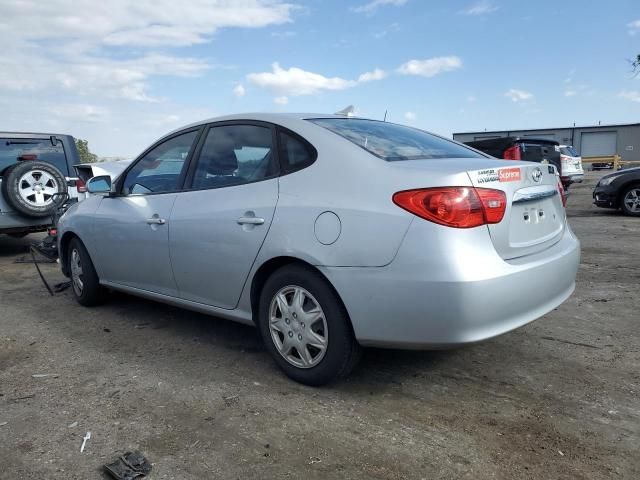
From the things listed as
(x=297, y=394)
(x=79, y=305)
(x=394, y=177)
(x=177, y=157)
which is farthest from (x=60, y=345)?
(x=394, y=177)

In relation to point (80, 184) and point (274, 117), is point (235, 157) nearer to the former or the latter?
point (274, 117)

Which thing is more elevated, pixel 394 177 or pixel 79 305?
pixel 394 177

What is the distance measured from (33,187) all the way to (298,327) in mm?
5984

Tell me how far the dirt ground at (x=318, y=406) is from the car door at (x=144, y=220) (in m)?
0.47

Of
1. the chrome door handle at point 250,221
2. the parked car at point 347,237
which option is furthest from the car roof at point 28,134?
the chrome door handle at point 250,221

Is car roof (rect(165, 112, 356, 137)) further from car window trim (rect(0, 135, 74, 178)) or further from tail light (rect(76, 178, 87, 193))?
car window trim (rect(0, 135, 74, 178))

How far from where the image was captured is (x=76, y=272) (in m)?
5.17

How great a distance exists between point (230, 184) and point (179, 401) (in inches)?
53.5

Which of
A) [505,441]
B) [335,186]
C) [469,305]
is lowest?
[505,441]

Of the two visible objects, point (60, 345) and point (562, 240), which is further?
point (60, 345)

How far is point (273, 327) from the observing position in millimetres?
3271

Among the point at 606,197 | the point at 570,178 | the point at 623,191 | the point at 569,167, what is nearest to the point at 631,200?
the point at 623,191

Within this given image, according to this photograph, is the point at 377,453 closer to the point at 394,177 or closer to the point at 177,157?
the point at 394,177

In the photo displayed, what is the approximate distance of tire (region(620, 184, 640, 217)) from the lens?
11000 millimetres
